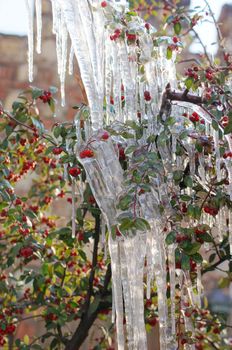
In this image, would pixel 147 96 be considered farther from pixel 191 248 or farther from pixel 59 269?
pixel 59 269

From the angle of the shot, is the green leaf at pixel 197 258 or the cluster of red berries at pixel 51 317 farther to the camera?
the cluster of red berries at pixel 51 317

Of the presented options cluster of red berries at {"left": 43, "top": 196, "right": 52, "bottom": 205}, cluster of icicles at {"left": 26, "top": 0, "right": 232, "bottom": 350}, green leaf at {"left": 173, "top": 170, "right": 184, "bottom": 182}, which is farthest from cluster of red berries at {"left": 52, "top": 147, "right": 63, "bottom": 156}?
cluster of red berries at {"left": 43, "top": 196, "right": 52, "bottom": 205}

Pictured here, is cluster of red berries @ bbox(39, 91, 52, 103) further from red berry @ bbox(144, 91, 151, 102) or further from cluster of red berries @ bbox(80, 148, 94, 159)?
cluster of red berries @ bbox(80, 148, 94, 159)

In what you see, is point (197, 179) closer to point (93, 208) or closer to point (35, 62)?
point (93, 208)

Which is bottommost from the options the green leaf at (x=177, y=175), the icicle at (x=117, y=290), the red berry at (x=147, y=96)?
the icicle at (x=117, y=290)

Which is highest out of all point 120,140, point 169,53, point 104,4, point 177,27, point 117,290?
point 177,27

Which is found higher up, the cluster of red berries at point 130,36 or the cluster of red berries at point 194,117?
the cluster of red berries at point 130,36

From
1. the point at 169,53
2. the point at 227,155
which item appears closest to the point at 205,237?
the point at 227,155

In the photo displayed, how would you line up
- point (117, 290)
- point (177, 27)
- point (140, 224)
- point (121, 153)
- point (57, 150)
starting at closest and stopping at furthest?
point (140, 224), point (117, 290), point (121, 153), point (57, 150), point (177, 27)

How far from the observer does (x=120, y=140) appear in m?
1.92

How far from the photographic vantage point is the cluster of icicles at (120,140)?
1.69m

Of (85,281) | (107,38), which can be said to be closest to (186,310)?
(85,281)

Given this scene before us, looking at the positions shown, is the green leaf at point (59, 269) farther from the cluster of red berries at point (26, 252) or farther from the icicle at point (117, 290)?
the icicle at point (117, 290)

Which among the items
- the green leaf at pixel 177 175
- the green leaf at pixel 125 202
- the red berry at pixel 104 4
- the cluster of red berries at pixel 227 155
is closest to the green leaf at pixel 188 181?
the green leaf at pixel 177 175
